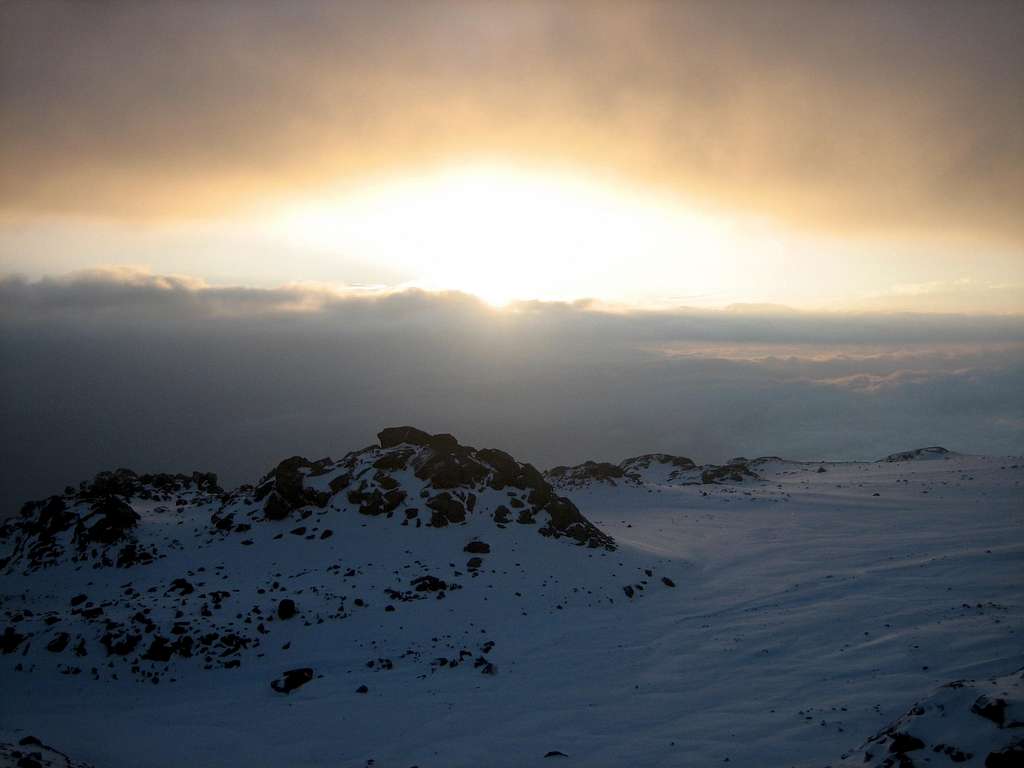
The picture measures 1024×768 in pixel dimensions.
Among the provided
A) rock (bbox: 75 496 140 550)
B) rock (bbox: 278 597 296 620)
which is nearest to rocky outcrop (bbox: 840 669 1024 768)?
rock (bbox: 278 597 296 620)

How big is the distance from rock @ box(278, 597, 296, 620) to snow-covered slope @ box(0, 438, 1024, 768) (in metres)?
0.17

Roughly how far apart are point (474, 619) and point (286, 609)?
27.4 ft

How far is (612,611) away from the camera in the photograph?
2855cm

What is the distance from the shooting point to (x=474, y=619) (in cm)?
2705

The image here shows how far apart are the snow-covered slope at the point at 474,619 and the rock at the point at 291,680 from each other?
0.07 metres

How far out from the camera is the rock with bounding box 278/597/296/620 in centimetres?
2630

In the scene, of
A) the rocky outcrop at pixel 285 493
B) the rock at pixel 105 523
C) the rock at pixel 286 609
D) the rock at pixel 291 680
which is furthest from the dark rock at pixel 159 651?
the rock at pixel 105 523

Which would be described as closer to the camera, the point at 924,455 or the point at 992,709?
the point at 992,709

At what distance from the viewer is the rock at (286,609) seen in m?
26.3

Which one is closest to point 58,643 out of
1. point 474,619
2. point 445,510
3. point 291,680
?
point 291,680

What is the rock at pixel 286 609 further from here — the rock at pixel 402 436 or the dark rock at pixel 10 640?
the rock at pixel 402 436

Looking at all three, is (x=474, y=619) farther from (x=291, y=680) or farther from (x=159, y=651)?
(x=159, y=651)

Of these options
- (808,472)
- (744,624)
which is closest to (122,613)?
(744,624)

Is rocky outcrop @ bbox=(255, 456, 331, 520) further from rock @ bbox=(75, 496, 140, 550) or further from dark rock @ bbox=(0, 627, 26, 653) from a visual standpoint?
dark rock @ bbox=(0, 627, 26, 653)
